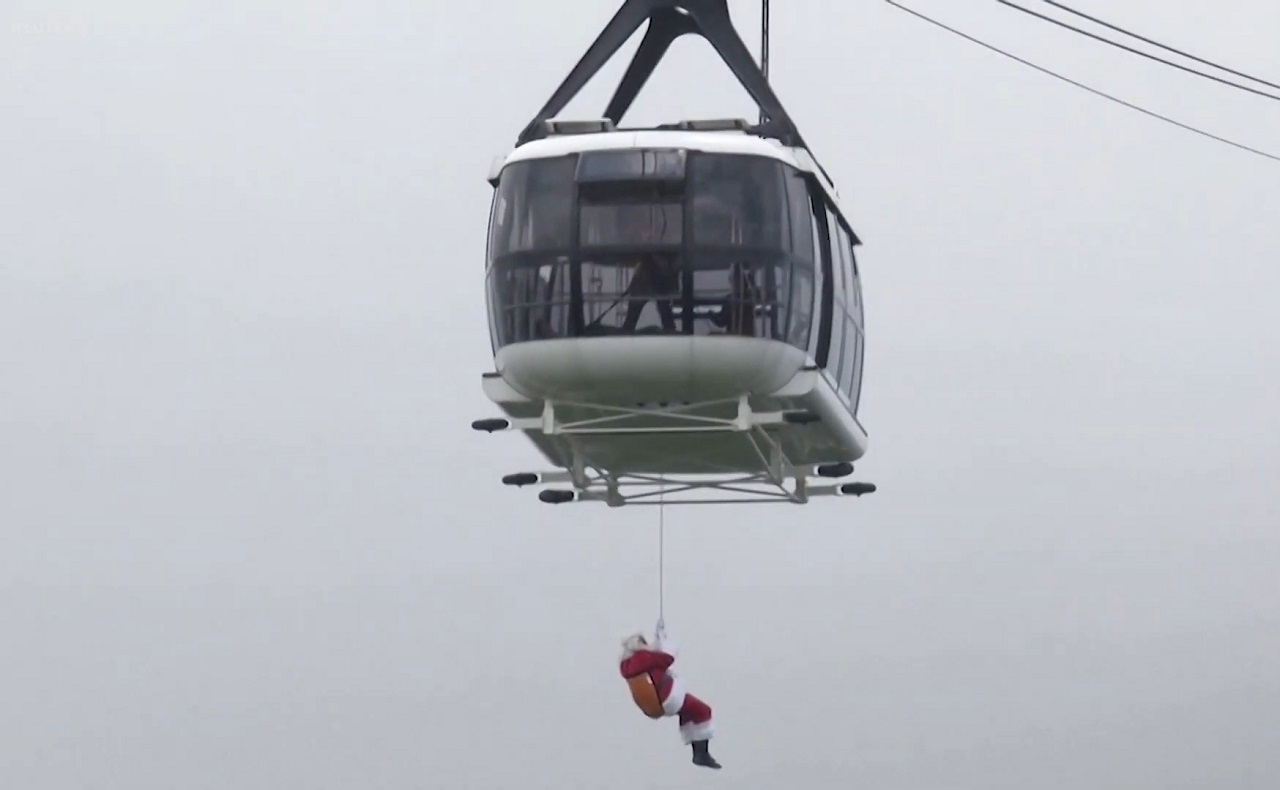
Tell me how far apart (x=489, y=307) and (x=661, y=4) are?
12.6ft

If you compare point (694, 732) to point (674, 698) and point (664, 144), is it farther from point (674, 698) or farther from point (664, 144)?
point (664, 144)

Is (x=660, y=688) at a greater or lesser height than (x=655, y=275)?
lesser

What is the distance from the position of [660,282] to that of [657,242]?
35cm

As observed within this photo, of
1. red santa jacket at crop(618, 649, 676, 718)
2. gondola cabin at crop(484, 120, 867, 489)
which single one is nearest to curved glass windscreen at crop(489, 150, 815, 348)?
gondola cabin at crop(484, 120, 867, 489)

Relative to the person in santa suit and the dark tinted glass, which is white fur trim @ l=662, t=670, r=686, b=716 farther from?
the dark tinted glass

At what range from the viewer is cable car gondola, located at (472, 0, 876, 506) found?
28.0 metres

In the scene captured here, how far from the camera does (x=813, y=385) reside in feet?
94.5

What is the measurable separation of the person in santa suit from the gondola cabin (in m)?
2.38

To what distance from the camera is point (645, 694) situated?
30.3m

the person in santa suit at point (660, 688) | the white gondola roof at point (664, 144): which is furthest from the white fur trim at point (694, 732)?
the white gondola roof at point (664, 144)

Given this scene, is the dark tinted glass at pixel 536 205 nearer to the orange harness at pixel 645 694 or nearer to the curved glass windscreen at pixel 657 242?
the curved glass windscreen at pixel 657 242

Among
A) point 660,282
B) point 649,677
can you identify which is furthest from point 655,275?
point 649,677

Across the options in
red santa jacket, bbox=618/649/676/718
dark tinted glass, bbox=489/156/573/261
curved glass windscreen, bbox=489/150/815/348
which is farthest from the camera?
red santa jacket, bbox=618/649/676/718

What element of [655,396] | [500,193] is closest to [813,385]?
[655,396]
